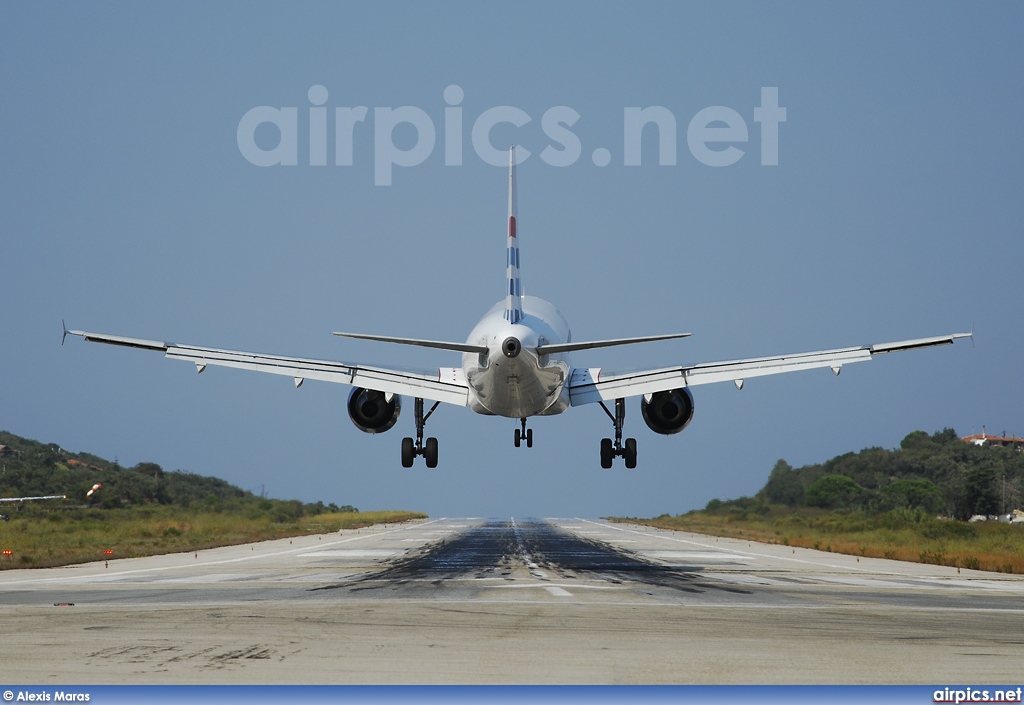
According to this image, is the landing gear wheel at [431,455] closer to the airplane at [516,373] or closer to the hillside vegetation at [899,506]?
the airplane at [516,373]

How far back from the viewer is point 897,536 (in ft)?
227

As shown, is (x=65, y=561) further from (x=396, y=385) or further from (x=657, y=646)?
(x=657, y=646)

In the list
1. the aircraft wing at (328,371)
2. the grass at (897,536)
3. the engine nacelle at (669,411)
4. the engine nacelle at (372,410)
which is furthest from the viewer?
the grass at (897,536)

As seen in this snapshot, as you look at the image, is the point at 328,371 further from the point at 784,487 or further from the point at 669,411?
the point at 784,487

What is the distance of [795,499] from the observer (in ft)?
333

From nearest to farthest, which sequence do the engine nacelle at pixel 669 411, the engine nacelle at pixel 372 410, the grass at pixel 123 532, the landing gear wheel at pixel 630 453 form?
1. the engine nacelle at pixel 372 410
2. the engine nacelle at pixel 669 411
3. the landing gear wheel at pixel 630 453
4. the grass at pixel 123 532

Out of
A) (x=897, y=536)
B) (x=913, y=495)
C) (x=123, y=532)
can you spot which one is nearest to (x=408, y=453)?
(x=123, y=532)

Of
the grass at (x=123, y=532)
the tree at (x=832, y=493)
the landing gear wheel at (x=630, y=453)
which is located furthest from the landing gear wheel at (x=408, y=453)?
the tree at (x=832, y=493)

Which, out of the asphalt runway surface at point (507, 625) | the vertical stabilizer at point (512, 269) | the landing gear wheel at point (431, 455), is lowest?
the asphalt runway surface at point (507, 625)

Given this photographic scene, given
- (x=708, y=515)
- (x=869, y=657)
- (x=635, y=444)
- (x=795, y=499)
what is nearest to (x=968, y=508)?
(x=795, y=499)

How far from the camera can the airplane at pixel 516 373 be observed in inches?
1393

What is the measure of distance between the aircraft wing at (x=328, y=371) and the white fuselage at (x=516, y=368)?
144 centimetres

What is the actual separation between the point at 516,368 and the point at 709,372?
8667 millimetres

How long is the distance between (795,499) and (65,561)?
234ft
